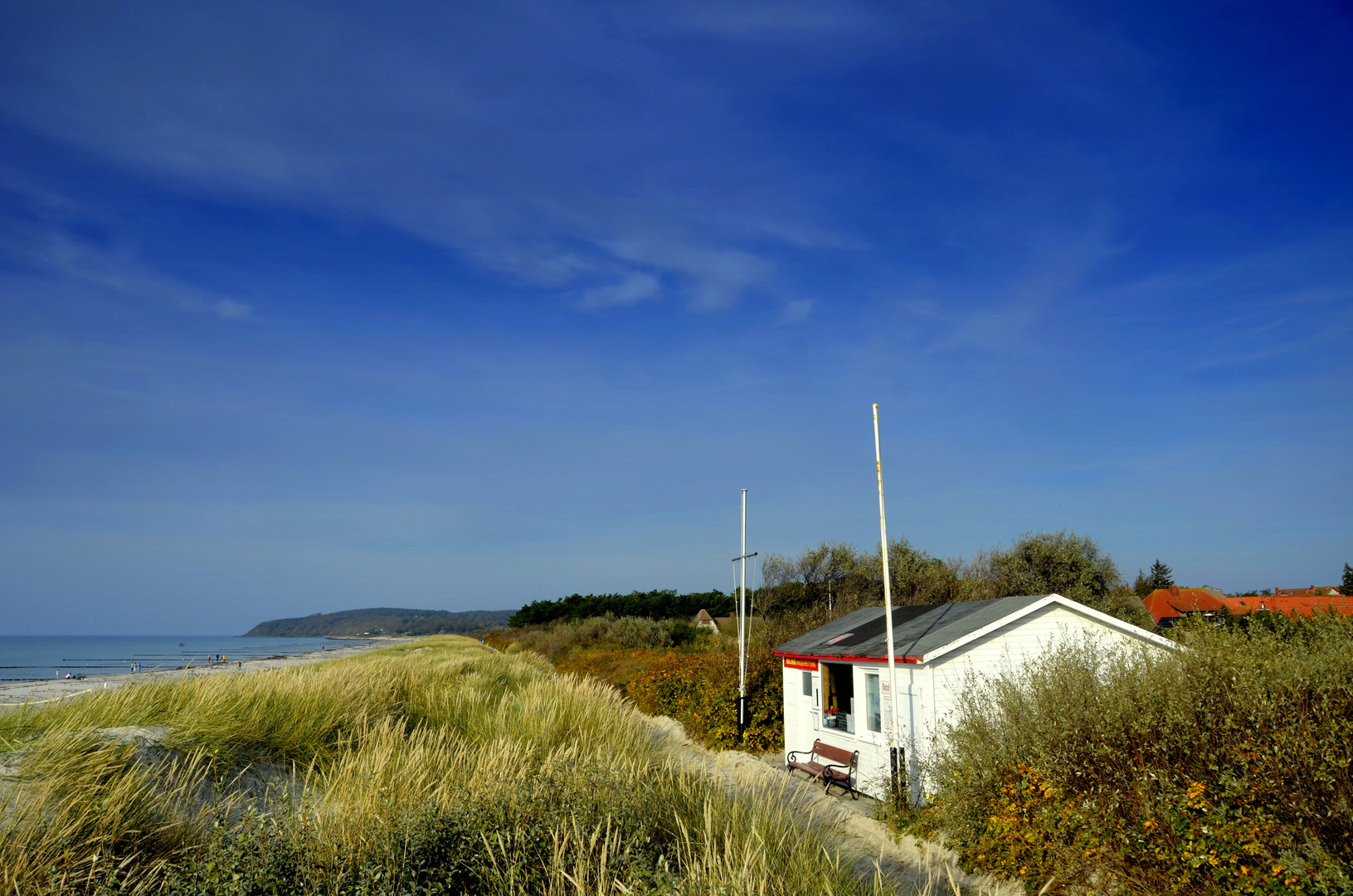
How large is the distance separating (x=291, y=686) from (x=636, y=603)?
53.1 meters

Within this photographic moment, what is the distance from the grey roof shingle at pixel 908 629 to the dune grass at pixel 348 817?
21.3ft

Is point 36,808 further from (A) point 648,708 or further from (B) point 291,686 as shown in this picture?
(A) point 648,708

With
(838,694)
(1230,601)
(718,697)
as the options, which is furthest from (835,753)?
(1230,601)

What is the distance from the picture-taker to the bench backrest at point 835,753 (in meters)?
13.7

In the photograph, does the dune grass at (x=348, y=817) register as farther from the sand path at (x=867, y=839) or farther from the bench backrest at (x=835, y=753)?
the bench backrest at (x=835, y=753)

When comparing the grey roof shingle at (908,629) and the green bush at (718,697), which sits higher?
the grey roof shingle at (908,629)

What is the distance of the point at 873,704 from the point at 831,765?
5.75 feet

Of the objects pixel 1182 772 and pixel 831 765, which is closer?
pixel 1182 772

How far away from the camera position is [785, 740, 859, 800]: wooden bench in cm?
1333

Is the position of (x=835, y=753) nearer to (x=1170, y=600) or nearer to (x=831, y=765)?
(x=831, y=765)

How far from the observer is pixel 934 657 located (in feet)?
38.4

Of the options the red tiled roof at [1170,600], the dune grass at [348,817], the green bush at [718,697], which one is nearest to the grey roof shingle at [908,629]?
the green bush at [718,697]

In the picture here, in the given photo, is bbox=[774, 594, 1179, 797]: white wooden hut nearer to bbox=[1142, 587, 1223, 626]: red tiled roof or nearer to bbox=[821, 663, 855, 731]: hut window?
bbox=[821, 663, 855, 731]: hut window

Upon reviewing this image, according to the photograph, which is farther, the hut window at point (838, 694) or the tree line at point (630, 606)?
the tree line at point (630, 606)
